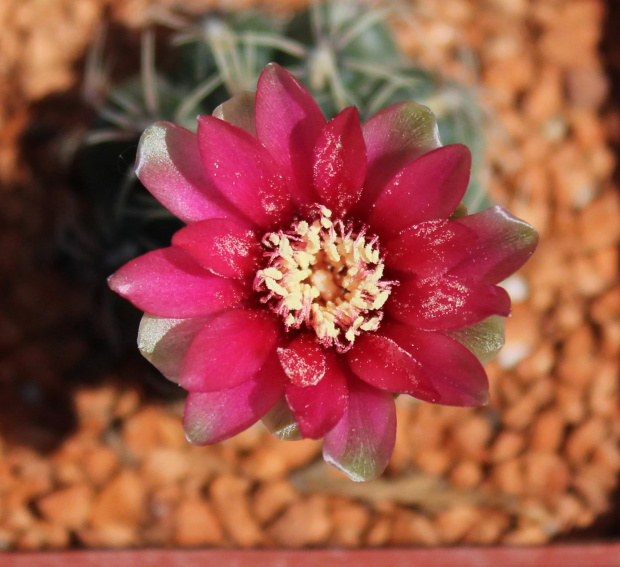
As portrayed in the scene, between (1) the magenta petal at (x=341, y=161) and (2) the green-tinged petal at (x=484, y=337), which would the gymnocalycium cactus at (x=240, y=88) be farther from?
(2) the green-tinged petal at (x=484, y=337)

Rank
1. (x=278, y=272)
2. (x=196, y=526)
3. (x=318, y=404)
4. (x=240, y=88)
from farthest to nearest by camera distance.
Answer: (x=196, y=526) → (x=240, y=88) → (x=278, y=272) → (x=318, y=404)

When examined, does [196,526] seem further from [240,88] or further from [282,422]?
[240,88]

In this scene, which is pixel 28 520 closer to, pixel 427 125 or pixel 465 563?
pixel 465 563

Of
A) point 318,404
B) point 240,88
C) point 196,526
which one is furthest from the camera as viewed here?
point 196,526

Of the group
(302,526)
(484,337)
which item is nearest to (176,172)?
(484,337)

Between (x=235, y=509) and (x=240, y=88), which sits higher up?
(x=240, y=88)

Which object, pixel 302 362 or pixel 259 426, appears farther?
pixel 259 426

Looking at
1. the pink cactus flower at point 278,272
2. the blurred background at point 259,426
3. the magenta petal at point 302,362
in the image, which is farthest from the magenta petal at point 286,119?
the blurred background at point 259,426
